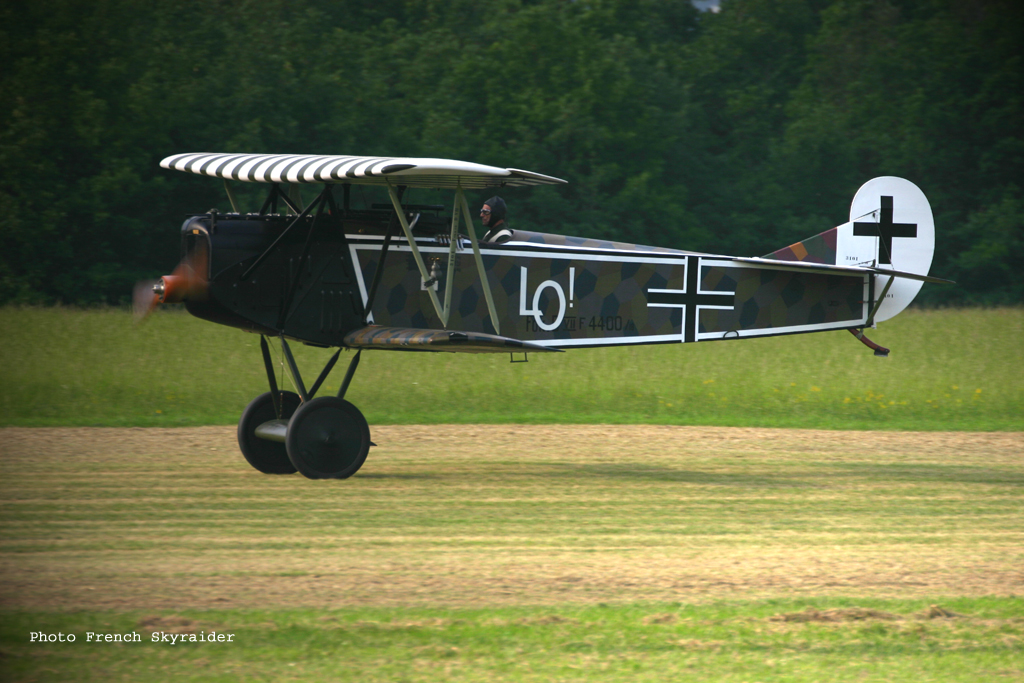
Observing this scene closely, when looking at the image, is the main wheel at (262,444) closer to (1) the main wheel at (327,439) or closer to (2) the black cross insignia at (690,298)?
(1) the main wheel at (327,439)

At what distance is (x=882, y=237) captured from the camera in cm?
1228

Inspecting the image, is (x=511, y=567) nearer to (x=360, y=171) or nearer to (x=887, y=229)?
(x=360, y=171)

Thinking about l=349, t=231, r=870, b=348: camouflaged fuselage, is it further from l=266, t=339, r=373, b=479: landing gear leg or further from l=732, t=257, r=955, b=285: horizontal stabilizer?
l=266, t=339, r=373, b=479: landing gear leg

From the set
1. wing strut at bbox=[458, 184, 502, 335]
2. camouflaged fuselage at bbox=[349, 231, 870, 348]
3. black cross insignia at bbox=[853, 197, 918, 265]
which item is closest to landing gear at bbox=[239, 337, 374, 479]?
camouflaged fuselage at bbox=[349, 231, 870, 348]

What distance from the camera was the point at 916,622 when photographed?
6078 mm

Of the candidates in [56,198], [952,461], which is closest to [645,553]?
[952,461]

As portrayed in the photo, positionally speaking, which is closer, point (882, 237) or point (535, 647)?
point (535, 647)

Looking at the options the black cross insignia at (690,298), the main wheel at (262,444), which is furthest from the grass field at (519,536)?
the black cross insignia at (690,298)

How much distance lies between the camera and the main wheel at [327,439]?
9641mm

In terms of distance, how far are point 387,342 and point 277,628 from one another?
4.30 meters

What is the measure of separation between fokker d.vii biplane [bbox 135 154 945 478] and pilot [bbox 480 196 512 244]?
0.13 metres

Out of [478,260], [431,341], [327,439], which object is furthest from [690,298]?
[327,439]

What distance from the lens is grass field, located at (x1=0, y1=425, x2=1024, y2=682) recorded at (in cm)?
533

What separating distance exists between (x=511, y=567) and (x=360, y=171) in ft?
12.7
